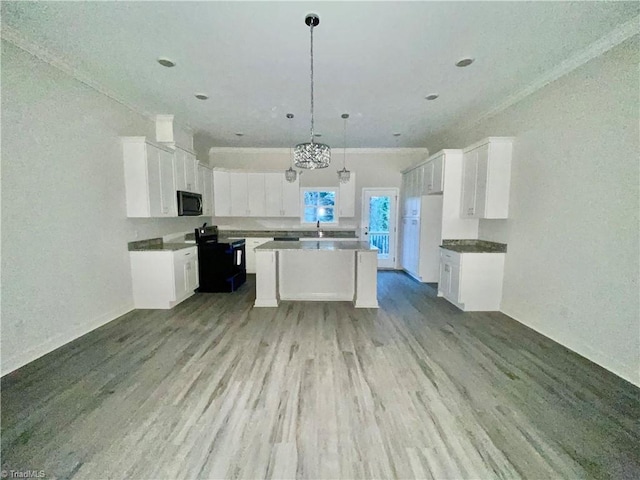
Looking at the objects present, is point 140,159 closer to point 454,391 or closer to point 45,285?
point 45,285

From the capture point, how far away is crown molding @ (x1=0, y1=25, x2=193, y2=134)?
7.65 ft

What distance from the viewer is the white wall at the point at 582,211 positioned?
2332 mm

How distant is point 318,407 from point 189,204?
162 inches

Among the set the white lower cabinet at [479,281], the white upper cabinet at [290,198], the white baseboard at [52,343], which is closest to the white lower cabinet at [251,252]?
the white upper cabinet at [290,198]

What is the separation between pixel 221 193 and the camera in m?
6.28

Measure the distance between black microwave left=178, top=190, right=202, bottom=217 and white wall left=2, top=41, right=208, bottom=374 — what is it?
937 millimetres

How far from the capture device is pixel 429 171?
5082 millimetres

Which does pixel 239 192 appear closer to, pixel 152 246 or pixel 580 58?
pixel 152 246

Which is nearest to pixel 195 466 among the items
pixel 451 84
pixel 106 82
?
pixel 106 82

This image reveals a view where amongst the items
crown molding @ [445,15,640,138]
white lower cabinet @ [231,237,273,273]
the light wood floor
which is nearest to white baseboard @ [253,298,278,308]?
the light wood floor

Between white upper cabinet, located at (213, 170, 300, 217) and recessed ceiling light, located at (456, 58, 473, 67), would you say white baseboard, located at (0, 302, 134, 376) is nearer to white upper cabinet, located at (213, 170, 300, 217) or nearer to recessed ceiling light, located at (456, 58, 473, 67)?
white upper cabinet, located at (213, 170, 300, 217)

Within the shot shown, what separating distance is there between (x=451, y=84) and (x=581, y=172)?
Answer: 5.46 ft

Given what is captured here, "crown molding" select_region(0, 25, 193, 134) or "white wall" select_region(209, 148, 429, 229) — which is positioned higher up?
"crown molding" select_region(0, 25, 193, 134)

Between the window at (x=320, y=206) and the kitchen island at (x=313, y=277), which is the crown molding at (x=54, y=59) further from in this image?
the window at (x=320, y=206)
